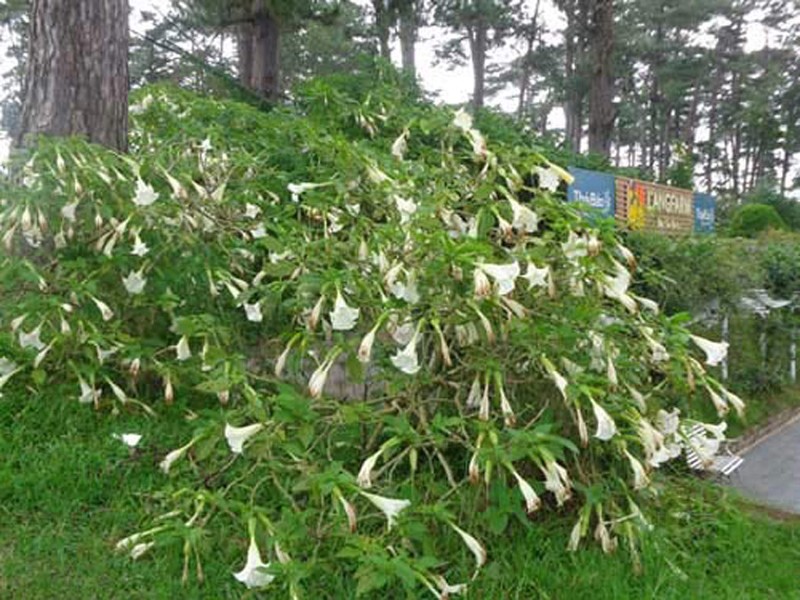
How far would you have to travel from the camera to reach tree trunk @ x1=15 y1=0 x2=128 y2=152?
13.5 feet

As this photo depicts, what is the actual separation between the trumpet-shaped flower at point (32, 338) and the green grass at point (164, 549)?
0.28m

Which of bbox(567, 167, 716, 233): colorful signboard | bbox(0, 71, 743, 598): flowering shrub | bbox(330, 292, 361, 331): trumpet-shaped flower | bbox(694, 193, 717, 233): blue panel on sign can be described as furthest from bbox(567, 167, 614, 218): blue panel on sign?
bbox(330, 292, 361, 331): trumpet-shaped flower

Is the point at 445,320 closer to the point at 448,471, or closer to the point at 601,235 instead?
the point at 448,471

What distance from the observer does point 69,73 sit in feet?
13.5

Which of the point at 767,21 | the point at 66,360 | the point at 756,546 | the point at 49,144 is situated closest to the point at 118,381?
the point at 66,360

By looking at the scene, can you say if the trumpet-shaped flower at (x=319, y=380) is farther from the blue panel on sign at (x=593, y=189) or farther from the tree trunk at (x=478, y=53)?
the tree trunk at (x=478, y=53)

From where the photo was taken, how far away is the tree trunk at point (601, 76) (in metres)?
10.2

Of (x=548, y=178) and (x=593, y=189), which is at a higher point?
(x=593, y=189)

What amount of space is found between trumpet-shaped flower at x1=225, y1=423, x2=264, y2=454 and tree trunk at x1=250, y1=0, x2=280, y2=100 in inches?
336

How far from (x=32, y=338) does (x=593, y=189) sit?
4.58 meters

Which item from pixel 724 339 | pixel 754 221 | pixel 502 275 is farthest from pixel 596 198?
pixel 754 221

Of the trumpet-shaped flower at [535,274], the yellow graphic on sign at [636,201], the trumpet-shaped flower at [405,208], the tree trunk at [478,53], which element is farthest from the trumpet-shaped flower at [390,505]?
the tree trunk at [478,53]

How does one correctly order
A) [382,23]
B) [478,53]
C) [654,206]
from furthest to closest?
[478,53] → [382,23] → [654,206]

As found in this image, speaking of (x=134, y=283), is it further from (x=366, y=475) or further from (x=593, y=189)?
(x=593, y=189)
